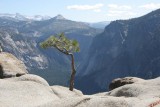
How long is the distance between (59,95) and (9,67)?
2176 cm

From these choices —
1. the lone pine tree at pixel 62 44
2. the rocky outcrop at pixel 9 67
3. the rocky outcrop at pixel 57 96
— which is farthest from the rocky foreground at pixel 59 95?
the lone pine tree at pixel 62 44

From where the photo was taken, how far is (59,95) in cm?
7100

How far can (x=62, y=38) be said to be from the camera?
80.9 meters

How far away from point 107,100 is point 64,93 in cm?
3292

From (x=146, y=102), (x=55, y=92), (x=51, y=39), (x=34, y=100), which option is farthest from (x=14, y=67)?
(x=146, y=102)

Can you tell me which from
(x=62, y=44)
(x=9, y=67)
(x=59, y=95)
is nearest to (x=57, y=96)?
(x=59, y=95)

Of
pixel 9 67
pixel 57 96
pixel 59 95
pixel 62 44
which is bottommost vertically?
pixel 59 95

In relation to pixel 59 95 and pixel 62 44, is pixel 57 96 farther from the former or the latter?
pixel 62 44

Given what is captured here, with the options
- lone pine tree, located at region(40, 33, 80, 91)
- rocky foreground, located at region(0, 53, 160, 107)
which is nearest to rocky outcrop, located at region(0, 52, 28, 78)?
rocky foreground, located at region(0, 53, 160, 107)

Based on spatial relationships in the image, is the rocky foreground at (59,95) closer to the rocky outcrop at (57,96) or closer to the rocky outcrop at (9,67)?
the rocky outcrop at (57,96)

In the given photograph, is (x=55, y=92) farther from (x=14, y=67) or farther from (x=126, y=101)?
(x=126, y=101)

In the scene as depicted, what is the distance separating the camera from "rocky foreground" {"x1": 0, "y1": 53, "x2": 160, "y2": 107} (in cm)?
4094

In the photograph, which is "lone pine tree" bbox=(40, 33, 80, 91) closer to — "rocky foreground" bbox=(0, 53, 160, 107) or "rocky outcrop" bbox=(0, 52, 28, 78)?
"rocky outcrop" bbox=(0, 52, 28, 78)

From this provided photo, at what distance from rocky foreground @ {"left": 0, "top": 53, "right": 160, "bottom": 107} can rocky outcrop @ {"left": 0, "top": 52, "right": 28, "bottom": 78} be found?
29.4 ft
